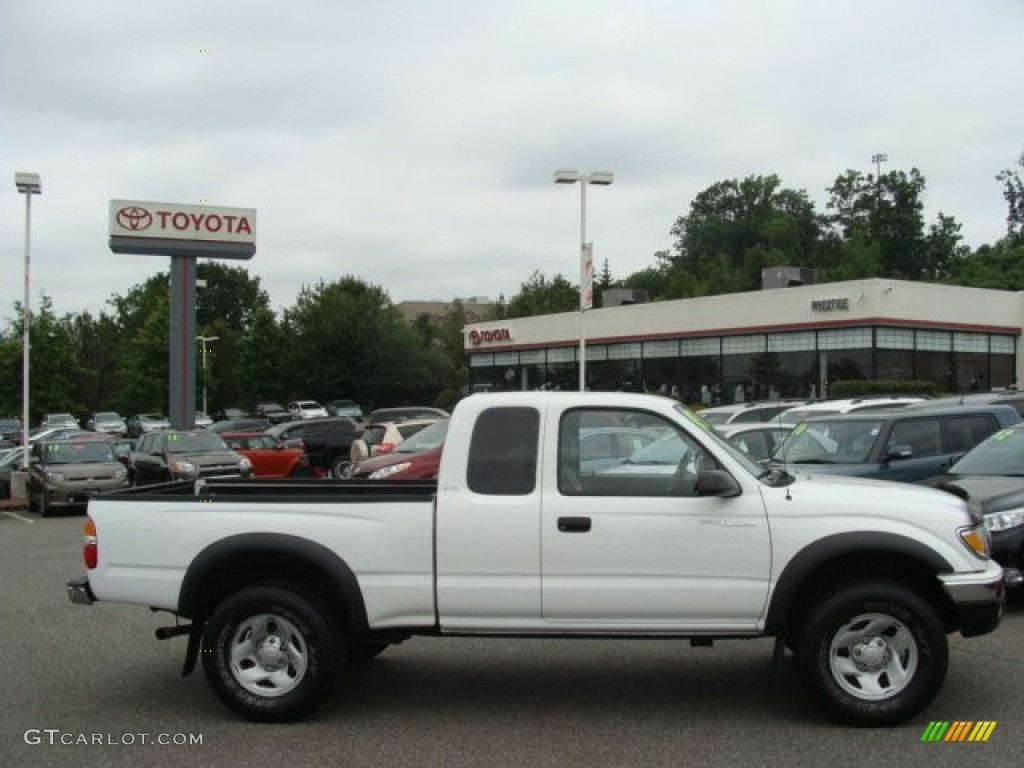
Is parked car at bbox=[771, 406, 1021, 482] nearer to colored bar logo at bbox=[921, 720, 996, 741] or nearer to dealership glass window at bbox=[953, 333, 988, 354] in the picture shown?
colored bar logo at bbox=[921, 720, 996, 741]

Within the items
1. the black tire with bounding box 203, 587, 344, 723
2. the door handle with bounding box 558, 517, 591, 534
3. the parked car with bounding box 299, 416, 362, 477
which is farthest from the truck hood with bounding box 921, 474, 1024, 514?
the parked car with bounding box 299, 416, 362, 477

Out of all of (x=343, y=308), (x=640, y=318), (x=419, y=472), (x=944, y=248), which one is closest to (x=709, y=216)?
(x=944, y=248)

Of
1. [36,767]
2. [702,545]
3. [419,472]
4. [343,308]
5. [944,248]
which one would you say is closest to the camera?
[36,767]

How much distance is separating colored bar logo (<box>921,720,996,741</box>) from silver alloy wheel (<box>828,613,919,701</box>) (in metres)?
0.28

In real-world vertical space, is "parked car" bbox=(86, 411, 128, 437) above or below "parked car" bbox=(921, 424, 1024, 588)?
below

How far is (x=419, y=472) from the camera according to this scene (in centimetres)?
1464

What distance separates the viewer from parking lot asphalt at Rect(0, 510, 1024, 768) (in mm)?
5508

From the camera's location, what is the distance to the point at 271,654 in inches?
242

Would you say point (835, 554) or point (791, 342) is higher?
point (791, 342)

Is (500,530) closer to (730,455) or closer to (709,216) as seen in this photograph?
(730,455)

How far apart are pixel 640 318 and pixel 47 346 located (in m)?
26.9

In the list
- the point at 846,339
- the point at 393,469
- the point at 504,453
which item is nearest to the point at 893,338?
the point at 846,339

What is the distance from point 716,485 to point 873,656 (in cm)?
130

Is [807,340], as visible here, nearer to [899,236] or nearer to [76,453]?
[76,453]
